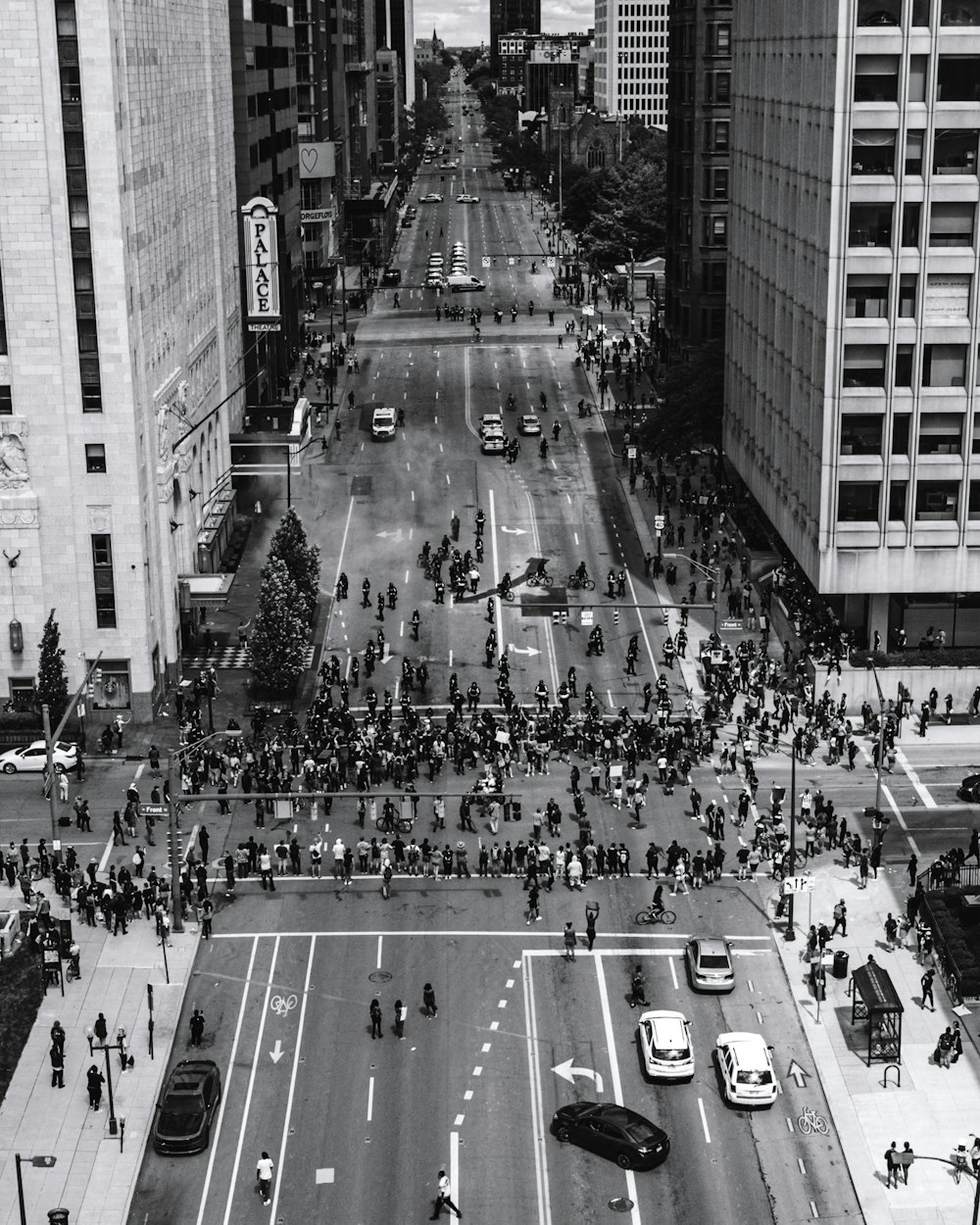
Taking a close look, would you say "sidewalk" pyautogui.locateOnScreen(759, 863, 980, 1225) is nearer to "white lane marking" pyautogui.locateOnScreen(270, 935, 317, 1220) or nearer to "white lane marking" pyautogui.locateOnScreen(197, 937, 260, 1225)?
"white lane marking" pyautogui.locateOnScreen(270, 935, 317, 1220)

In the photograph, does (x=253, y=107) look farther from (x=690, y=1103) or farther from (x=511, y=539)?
(x=690, y=1103)

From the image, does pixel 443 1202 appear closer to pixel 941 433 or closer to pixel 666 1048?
pixel 666 1048

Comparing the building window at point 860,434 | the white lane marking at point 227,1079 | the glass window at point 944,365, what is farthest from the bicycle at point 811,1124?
the glass window at point 944,365

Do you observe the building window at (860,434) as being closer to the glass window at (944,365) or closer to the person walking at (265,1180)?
the glass window at (944,365)

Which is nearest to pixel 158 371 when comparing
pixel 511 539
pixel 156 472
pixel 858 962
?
pixel 156 472

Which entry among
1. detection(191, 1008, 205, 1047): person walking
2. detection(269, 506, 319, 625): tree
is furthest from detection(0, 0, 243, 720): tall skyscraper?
detection(191, 1008, 205, 1047): person walking

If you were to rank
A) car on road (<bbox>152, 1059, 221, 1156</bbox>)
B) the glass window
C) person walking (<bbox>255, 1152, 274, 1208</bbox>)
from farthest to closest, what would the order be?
1. the glass window
2. car on road (<bbox>152, 1059, 221, 1156</bbox>)
3. person walking (<bbox>255, 1152, 274, 1208</bbox>)

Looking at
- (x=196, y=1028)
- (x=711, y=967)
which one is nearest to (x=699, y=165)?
(x=711, y=967)
